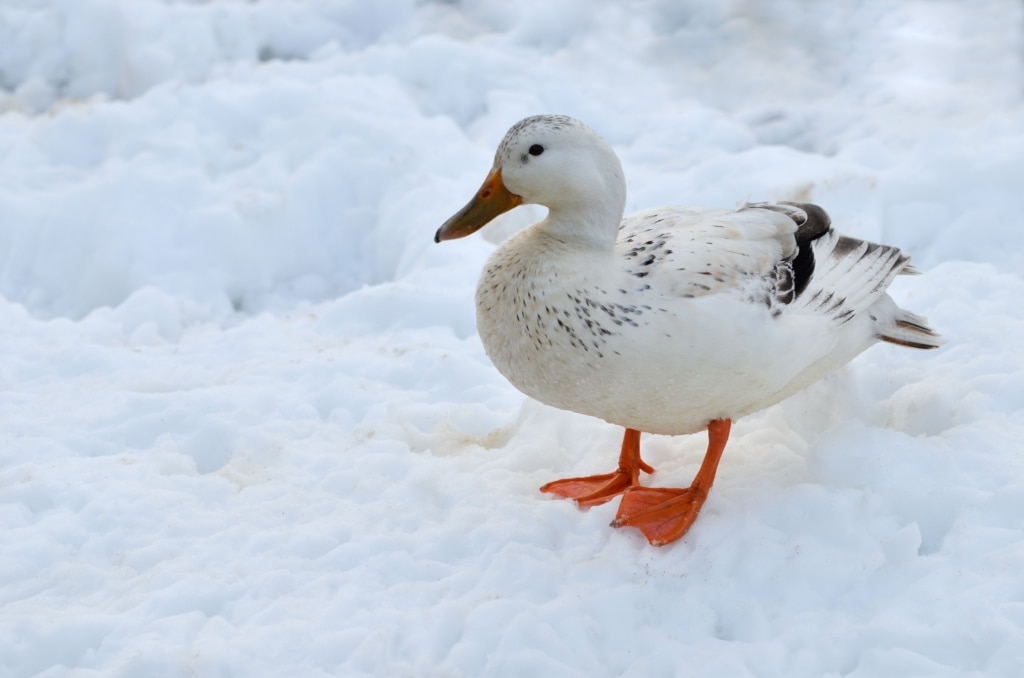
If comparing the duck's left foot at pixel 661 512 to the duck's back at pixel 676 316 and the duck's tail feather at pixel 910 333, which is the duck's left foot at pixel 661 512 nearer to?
the duck's back at pixel 676 316

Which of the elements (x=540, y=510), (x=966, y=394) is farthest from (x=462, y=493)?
(x=966, y=394)

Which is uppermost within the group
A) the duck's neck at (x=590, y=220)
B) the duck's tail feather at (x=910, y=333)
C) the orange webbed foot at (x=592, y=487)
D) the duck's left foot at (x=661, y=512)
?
the duck's neck at (x=590, y=220)

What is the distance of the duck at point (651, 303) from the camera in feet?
11.1

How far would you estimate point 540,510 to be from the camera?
3.81 m

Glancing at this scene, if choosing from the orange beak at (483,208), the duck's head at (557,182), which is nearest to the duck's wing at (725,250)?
the duck's head at (557,182)

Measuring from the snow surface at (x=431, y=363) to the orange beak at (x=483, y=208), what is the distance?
97cm

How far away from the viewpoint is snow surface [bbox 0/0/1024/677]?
322 cm

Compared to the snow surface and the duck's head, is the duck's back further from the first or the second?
the snow surface

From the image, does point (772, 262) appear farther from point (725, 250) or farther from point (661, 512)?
point (661, 512)

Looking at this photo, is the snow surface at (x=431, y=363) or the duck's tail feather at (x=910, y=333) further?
the duck's tail feather at (x=910, y=333)

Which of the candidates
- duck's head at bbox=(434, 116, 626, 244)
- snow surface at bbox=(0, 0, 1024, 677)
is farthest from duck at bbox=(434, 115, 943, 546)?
snow surface at bbox=(0, 0, 1024, 677)

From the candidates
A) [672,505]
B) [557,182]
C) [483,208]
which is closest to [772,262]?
[557,182]

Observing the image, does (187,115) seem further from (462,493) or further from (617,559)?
(617,559)

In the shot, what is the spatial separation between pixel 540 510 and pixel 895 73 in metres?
5.25
